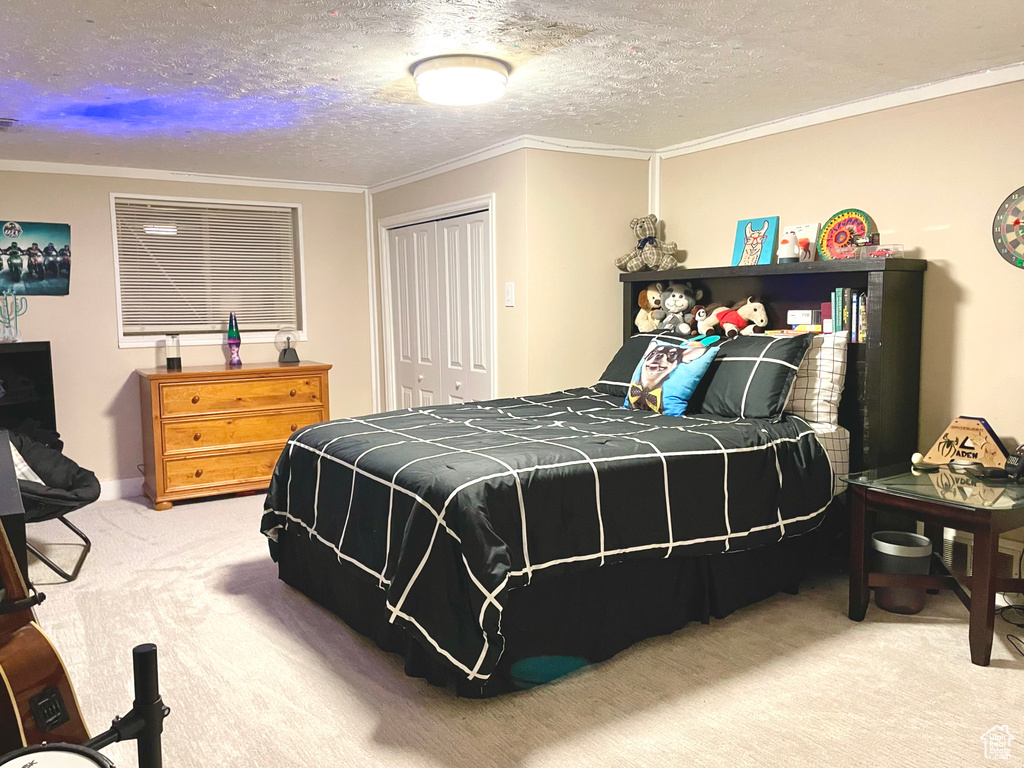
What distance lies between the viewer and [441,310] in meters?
5.15

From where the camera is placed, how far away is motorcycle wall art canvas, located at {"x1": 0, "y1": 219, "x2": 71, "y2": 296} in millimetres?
4645

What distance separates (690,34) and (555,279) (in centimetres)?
185

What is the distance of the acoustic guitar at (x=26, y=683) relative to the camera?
4.29ft

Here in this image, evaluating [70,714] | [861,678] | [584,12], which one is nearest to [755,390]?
[861,678]

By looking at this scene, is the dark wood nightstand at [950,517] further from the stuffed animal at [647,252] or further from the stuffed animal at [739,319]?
the stuffed animal at [647,252]

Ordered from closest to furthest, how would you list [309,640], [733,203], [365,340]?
[309,640] → [733,203] → [365,340]

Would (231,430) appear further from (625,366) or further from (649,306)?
(649,306)

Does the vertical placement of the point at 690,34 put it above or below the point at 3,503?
above

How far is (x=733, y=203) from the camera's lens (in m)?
4.23

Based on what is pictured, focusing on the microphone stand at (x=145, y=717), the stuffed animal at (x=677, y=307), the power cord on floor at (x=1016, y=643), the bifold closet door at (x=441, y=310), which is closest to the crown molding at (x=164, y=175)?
the bifold closet door at (x=441, y=310)

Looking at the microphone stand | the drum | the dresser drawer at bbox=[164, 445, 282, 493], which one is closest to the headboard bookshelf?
the microphone stand

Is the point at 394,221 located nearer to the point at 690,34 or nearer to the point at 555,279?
the point at 555,279

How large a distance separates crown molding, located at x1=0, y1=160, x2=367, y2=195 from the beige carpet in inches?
108

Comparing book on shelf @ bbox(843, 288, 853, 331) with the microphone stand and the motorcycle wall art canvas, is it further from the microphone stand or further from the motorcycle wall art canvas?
the motorcycle wall art canvas
